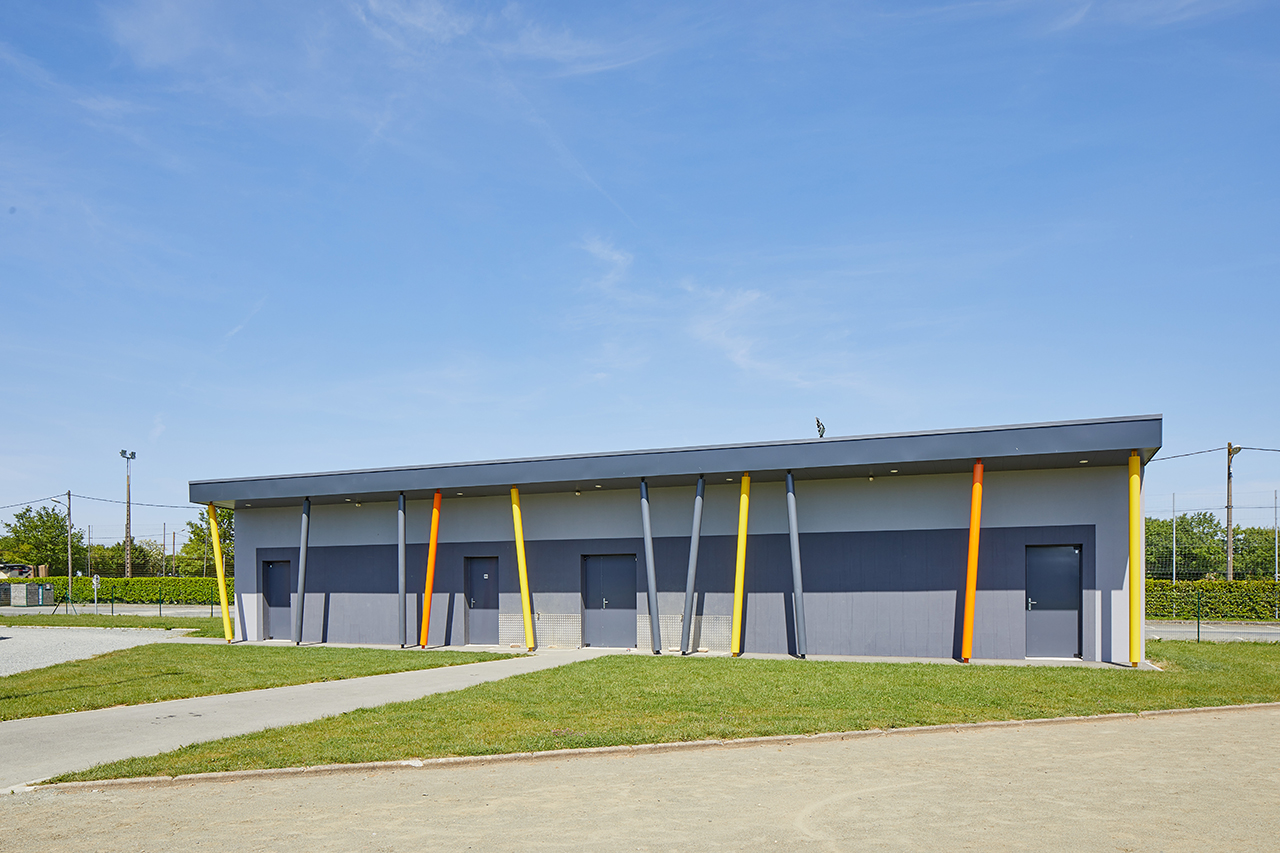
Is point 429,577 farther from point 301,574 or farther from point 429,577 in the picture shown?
point 301,574

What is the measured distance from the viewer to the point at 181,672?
727 inches

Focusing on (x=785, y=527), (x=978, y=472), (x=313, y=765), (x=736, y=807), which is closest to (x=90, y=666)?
(x=313, y=765)

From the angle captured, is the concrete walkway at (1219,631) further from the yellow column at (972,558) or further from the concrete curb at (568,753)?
the concrete curb at (568,753)

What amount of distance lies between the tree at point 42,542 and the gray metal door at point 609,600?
62.8 metres

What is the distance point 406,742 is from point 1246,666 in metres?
16.4

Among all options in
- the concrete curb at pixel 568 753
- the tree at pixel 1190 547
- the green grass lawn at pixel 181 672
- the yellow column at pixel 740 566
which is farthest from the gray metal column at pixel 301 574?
the tree at pixel 1190 547

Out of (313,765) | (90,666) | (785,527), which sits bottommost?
(90,666)

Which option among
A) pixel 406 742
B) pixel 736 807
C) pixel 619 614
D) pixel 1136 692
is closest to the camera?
pixel 736 807

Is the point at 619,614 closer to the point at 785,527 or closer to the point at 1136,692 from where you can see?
the point at 785,527

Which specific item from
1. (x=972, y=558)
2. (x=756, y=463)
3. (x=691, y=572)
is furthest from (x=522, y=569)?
(x=972, y=558)

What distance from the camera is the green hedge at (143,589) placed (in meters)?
58.2

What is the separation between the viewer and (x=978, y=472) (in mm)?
18859

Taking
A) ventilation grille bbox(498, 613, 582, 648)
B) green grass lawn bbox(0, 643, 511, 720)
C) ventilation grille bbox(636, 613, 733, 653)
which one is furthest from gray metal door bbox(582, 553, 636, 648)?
green grass lawn bbox(0, 643, 511, 720)

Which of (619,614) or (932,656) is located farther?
(619,614)
